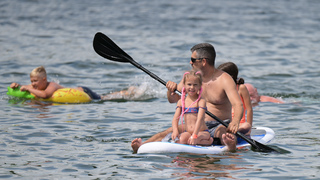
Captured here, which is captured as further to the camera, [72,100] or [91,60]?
[91,60]

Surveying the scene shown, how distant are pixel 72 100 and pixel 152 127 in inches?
104

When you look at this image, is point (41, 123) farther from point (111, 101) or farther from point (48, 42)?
point (48, 42)

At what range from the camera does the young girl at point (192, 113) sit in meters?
6.23

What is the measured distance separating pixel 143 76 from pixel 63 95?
11.4 feet

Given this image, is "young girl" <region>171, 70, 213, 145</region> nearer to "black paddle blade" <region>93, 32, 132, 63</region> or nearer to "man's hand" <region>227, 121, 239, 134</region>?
"man's hand" <region>227, 121, 239, 134</region>

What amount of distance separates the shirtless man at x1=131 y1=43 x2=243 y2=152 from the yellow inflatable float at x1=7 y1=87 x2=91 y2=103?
409 cm

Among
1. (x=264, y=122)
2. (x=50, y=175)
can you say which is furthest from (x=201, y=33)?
(x=50, y=175)

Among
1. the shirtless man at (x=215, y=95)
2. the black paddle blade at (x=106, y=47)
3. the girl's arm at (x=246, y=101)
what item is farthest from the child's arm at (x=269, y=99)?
the black paddle blade at (x=106, y=47)

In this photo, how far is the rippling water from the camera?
6.12 meters

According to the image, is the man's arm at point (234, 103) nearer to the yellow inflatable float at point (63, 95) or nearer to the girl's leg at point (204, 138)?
the girl's leg at point (204, 138)

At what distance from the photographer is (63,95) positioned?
34.4 feet

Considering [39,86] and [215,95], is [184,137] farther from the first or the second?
[39,86]

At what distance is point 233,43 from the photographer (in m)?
18.7

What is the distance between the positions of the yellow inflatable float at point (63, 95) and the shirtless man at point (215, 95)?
4086 millimetres
